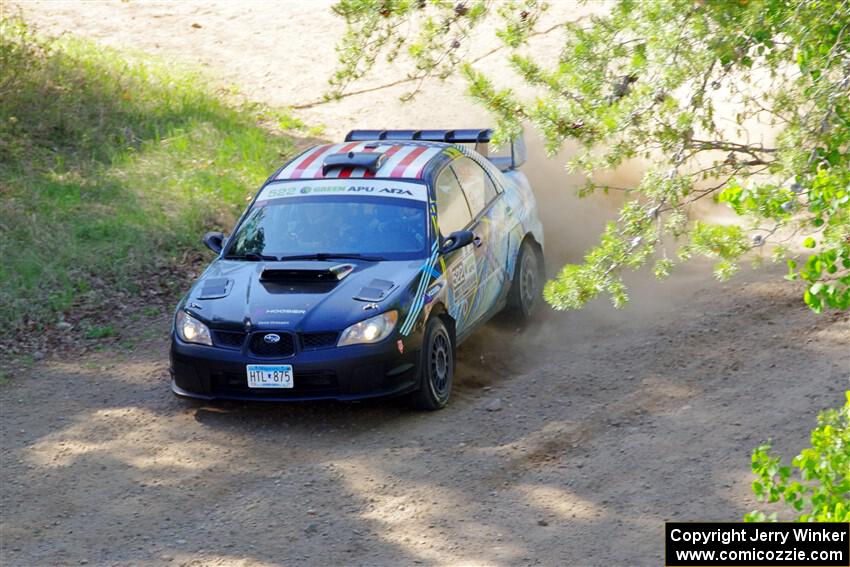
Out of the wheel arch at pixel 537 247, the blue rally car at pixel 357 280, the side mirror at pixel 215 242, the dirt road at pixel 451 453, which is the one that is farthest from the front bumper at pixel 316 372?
the wheel arch at pixel 537 247

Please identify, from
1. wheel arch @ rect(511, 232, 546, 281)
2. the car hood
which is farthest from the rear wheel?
the car hood

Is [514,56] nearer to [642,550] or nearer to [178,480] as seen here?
[642,550]

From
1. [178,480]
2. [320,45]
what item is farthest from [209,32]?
[178,480]

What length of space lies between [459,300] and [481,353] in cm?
103

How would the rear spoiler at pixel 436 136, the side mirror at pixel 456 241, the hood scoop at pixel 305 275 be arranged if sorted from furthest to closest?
the rear spoiler at pixel 436 136 → the side mirror at pixel 456 241 → the hood scoop at pixel 305 275

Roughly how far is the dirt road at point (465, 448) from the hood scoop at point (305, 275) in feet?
3.23

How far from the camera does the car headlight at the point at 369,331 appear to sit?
26.4 feet

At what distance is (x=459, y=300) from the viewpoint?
29.4 feet

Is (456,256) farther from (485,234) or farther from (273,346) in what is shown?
(273,346)

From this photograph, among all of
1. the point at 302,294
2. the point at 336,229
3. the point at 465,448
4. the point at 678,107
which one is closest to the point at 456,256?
the point at 336,229

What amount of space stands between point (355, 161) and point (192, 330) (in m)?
2.00

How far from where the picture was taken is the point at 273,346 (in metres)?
8.09

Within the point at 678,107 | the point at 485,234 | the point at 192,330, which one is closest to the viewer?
the point at 678,107

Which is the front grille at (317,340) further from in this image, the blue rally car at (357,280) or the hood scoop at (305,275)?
the hood scoop at (305,275)
